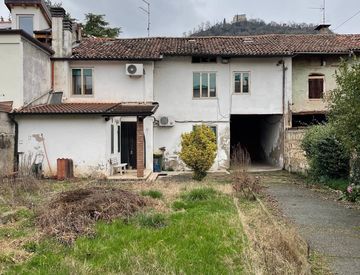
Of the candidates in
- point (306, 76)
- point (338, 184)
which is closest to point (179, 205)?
point (338, 184)

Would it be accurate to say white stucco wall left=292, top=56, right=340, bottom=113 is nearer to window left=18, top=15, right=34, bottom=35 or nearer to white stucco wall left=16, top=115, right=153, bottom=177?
white stucco wall left=16, top=115, right=153, bottom=177

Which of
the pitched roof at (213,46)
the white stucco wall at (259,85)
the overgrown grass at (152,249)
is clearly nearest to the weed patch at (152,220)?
the overgrown grass at (152,249)

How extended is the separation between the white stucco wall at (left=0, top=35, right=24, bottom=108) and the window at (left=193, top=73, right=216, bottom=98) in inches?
414

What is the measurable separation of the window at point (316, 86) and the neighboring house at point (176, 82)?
0.06 m

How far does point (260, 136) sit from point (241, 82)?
690 cm

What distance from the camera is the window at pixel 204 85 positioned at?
2653cm

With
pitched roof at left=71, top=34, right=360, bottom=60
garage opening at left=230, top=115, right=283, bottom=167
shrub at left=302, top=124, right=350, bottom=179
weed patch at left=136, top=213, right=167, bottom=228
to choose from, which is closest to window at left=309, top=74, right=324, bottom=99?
pitched roof at left=71, top=34, right=360, bottom=60

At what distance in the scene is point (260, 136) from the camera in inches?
1275

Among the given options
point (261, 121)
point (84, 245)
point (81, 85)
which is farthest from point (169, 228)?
point (261, 121)

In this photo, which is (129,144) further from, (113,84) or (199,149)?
(199,149)

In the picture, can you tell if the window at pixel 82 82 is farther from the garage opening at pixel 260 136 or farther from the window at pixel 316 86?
→ the window at pixel 316 86

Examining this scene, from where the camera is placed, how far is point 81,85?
24.9m

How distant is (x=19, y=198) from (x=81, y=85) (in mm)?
13937

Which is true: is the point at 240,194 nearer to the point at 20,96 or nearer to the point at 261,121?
the point at 20,96
